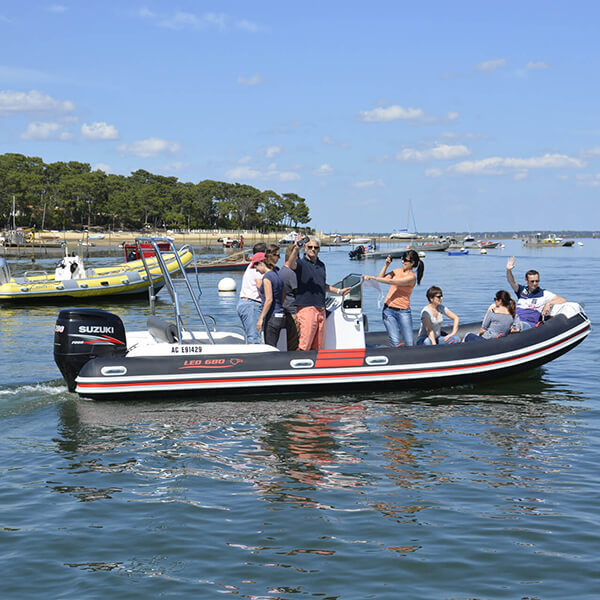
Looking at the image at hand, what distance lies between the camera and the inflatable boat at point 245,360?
935cm

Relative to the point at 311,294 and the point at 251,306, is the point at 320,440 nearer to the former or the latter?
the point at 311,294

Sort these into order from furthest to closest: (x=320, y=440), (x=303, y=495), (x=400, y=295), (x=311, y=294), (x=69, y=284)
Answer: (x=69, y=284)
(x=400, y=295)
(x=311, y=294)
(x=320, y=440)
(x=303, y=495)

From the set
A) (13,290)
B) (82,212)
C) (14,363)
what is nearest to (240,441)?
(14,363)

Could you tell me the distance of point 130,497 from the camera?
6312mm

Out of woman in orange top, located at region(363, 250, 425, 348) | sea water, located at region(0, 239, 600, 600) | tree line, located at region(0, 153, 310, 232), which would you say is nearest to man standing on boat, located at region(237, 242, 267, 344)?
sea water, located at region(0, 239, 600, 600)

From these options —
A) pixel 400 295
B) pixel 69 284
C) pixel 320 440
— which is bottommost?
pixel 320 440

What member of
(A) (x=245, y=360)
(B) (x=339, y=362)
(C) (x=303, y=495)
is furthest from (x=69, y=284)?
(C) (x=303, y=495)

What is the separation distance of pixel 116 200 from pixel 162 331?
111188 millimetres

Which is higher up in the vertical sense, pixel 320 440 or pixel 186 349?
pixel 186 349

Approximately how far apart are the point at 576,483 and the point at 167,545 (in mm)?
3768

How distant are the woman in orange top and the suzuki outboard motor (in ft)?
11.5

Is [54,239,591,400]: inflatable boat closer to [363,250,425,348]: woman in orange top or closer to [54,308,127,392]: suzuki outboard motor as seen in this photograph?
[54,308,127,392]: suzuki outboard motor

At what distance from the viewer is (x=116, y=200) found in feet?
382

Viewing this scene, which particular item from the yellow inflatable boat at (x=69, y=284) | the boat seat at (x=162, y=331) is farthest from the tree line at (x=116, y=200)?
the boat seat at (x=162, y=331)
